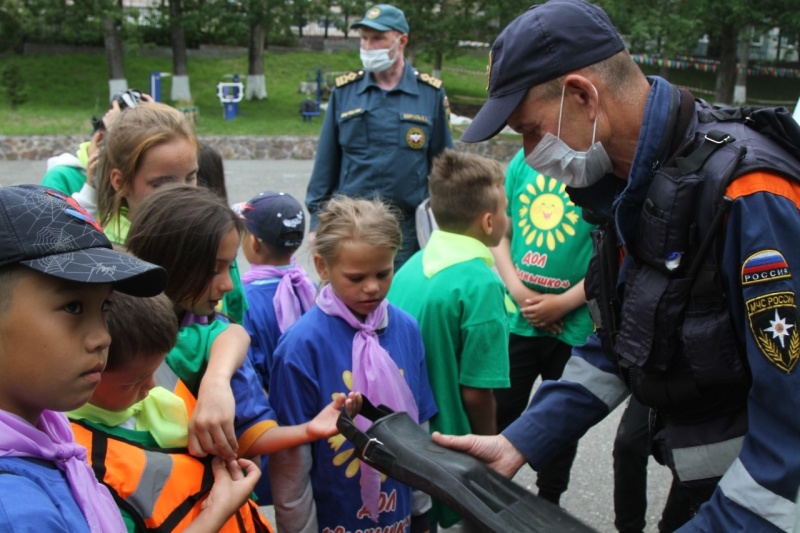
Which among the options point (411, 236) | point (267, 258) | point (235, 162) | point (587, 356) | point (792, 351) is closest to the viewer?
point (792, 351)

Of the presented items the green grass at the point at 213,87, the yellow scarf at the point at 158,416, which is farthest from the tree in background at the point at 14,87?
the yellow scarf at the point at 158,416

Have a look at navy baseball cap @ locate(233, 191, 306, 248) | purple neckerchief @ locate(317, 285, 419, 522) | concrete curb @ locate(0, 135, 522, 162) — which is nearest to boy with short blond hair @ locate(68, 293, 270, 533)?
purple neckerchief @ locate(317, 285, 419, 522)

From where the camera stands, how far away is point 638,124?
2.16 meters

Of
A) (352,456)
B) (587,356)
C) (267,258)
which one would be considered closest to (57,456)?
(352,456)

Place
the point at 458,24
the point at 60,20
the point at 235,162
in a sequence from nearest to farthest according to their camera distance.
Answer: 1. the point at 235,162
2. the point at 60,20
3. the point at 458,24

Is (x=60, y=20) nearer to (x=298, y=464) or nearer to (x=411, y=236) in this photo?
(x=411, y=236)

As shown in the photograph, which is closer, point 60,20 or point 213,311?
point 213,311

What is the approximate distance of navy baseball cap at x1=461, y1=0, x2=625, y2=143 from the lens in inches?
84.6

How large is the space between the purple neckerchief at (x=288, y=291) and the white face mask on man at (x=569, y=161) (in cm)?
144

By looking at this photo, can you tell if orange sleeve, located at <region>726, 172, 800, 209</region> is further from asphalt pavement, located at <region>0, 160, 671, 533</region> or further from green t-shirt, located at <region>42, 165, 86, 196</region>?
green t-shirt, located at <region>42, 165, 86, 196</region>

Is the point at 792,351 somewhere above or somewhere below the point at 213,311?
above

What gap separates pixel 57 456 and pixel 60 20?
77.6ft

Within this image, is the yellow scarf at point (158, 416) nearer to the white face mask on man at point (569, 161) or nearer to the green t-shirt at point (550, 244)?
the white face mask on man at point (569, 161)

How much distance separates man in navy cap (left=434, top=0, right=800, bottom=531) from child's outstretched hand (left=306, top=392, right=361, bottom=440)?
29 cm
